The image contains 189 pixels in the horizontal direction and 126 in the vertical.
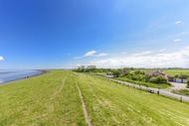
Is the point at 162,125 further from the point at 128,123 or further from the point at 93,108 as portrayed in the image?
the point at 93,108

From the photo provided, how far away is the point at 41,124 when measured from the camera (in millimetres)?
10203

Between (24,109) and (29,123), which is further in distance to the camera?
(24,109)

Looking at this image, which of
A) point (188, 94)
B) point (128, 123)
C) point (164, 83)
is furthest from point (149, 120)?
point (164, 83)

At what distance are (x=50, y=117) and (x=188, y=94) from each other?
38.6 meters

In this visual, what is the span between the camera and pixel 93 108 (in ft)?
41.8

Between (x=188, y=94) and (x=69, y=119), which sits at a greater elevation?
(x=69, y=119)

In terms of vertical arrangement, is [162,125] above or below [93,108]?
below

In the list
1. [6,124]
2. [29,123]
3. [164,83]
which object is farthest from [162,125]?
[164,83]

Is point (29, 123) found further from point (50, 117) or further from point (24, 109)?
point (24, 109)

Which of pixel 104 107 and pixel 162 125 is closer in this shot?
pixel 162 125

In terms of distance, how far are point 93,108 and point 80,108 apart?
1.09 metres

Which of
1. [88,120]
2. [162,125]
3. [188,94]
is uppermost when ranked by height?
[88,120]

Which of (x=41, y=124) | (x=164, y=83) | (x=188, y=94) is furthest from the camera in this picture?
(x=164, y=83)

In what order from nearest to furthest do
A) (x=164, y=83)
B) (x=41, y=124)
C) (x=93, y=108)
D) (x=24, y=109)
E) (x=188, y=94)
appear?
(x=41, y=124)
(x=93, y=108)
(x=24, y=109)
(x=188, y=94)
(x=164, y=83)
